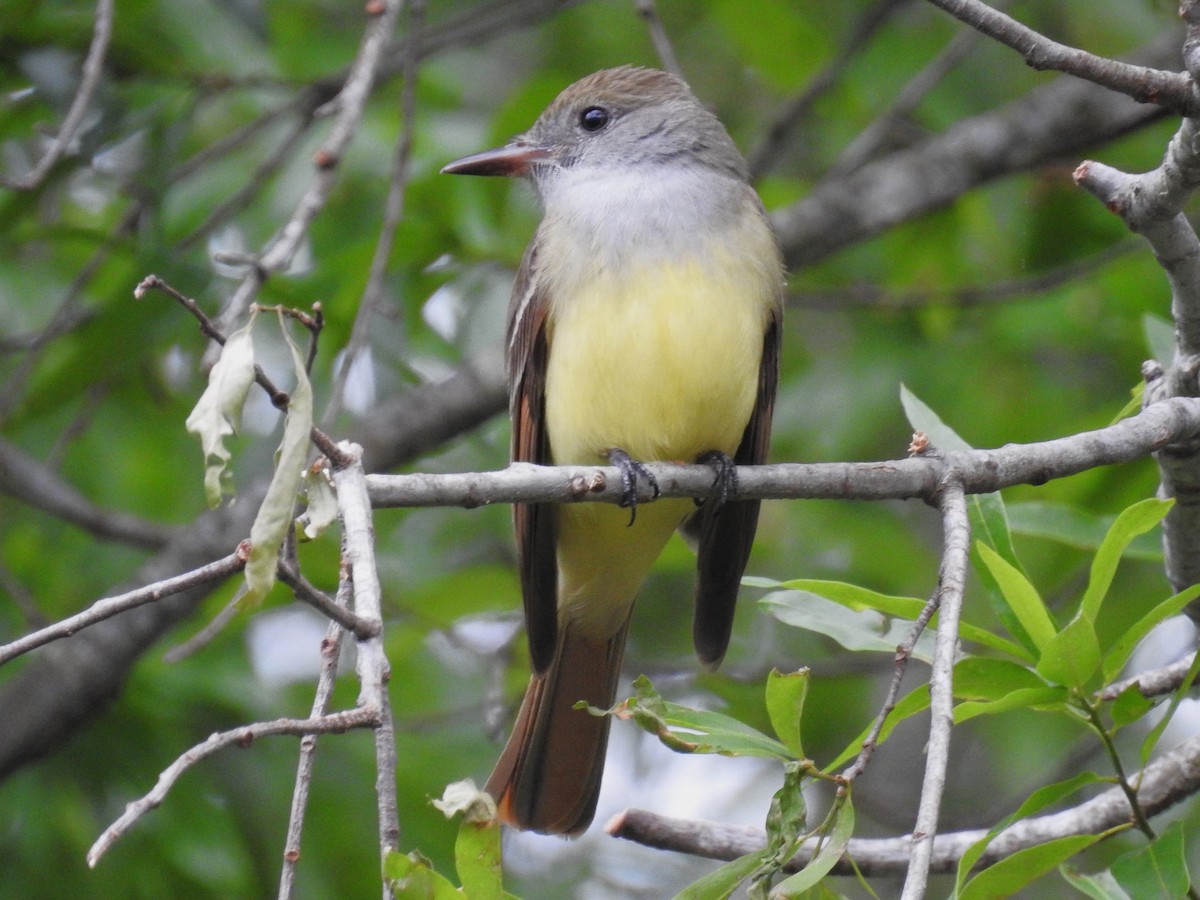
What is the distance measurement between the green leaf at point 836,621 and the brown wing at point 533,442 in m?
1.35

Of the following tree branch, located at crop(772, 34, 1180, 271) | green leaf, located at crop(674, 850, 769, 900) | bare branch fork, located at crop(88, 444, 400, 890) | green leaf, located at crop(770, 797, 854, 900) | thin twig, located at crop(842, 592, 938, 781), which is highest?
bare branch fork, located at crop(88, 444, 400, 890)

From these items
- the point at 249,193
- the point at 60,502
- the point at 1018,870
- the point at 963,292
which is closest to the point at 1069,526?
the point at 1018,870

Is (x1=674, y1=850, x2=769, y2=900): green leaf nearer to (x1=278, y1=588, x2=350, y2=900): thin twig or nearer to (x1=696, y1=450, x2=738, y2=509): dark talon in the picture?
(x1=278, y1=588, x2=350, y2=900): thin twig

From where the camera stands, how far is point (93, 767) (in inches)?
209

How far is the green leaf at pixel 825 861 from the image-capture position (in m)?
2.18

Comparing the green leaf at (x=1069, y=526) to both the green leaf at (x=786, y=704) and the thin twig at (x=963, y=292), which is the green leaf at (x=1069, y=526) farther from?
the thin twig at (x=963, y=292)

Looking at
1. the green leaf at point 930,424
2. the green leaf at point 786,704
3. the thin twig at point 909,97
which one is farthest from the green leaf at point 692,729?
the thin twig at point 909,97

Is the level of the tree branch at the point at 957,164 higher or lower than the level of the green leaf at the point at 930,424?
lower

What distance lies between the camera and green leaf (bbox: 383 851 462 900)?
212cm

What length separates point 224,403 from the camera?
7.20ft

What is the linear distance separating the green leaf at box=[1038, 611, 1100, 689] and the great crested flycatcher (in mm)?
1134

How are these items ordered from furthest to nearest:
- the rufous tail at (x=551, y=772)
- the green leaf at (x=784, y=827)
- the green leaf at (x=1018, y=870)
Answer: the rufous tail at (x=551, y=772), the green leaf at (x=1018, y=870), the green leaf at (x=784, y=827)

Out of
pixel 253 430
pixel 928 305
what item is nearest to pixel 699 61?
pixel 928 305

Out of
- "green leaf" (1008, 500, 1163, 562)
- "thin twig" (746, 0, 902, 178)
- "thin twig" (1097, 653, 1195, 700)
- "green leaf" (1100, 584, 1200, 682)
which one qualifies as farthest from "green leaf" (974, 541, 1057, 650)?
"thin twig" (746, 0, 902, 178)
